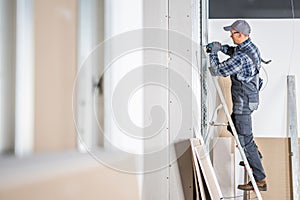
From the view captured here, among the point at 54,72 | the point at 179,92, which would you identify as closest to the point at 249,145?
the point at 179,92

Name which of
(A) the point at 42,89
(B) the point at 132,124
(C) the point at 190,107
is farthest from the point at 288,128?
(A) the point at 42,89

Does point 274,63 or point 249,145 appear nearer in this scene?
point 249,145

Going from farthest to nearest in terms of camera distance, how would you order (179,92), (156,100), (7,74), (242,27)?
1. (242,27)
2. (179,92)
3. (156,100)
4. (7,74)

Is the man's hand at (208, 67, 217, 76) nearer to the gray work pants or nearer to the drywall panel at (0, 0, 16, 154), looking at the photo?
the gray work pants

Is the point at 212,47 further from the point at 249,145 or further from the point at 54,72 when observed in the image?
the point at 54,72

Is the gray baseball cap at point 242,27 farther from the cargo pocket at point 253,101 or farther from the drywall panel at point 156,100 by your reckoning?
the drywall panel at point 156,100

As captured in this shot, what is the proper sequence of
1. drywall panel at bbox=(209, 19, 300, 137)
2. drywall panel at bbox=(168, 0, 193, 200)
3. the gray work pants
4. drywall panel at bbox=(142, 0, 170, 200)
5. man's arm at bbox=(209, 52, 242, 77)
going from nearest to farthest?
drywall panel at bbox=(142, 0, 170, 200), drywall panel at bbox=(168, 0, 193, 200), man's arm at bbox=(209, 52, 242, 77), the gray work pants, drywall panel at bbox=(209, 19, 300, 137)

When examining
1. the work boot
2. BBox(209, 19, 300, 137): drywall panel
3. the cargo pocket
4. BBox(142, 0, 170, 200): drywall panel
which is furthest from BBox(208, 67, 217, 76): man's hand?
BBox(142, 0, 170, 200): drywall panel

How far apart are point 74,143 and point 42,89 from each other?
14cm

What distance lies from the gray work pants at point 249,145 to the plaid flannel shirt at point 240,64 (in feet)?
1.08

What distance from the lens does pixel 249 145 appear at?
2.98 meters

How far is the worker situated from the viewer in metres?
2.84

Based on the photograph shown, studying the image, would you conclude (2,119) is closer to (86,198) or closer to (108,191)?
(86,198)

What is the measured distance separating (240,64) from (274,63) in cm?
66
